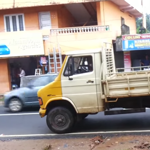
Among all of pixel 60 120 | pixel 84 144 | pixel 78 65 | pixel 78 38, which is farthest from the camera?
pixel 78 38

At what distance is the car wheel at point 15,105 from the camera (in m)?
11.9

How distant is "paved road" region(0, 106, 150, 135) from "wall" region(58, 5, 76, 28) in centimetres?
960

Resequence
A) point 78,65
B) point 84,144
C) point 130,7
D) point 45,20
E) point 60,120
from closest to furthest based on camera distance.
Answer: point 84,144, point 78,65, point 60,120, point 45,20, point 130,7

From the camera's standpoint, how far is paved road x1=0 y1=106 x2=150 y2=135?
26.1ft

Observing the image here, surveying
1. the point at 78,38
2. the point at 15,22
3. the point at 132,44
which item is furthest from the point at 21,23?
the point at 132,44

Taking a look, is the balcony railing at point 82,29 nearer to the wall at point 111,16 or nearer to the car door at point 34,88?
the wall at point 111,16

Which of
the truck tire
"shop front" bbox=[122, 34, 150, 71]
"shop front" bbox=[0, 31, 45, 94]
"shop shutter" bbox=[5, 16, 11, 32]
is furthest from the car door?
"shop shutter" bbox=[5, 16, 11, 32]

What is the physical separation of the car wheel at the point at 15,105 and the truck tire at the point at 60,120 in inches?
174

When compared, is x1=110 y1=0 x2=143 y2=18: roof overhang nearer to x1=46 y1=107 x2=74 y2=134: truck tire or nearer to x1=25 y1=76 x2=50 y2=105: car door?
x1=25 y1=76 x2=50 y2=105: car door

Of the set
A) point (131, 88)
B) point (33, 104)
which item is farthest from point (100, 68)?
point (33, 104)

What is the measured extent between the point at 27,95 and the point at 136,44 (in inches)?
309

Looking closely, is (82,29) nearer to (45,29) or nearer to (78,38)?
(78,38)

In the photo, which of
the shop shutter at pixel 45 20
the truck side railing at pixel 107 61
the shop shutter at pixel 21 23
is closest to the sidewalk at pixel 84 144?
the truck side railing at pixel 107 61

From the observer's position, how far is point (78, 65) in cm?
747
